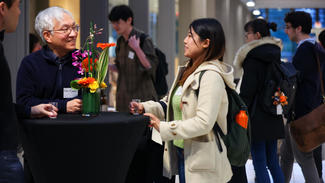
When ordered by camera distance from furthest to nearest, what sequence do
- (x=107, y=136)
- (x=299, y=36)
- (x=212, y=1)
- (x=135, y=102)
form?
(x=212, y=1) → (x=299, y=36) → (x=135, y=102) → (x=107, y=136)

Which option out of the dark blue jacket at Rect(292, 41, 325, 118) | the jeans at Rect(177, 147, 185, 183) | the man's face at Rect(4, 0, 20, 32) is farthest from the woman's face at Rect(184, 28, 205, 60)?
the dark blue jacket at Rect(292, 41, 325, 118)

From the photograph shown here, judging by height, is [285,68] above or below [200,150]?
above

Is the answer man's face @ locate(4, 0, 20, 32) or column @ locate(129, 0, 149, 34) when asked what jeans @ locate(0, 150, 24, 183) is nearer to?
man's face @ locate(4, 0, 20, 32)

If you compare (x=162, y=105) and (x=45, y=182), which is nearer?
(x=45, y=182)

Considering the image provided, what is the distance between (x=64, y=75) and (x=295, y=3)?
22575 millimetres

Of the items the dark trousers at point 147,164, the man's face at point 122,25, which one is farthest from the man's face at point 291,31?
the dark trousers at point 147,164

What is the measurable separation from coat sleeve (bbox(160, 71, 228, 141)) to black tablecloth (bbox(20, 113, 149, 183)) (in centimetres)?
22

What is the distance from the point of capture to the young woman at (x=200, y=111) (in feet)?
8.61

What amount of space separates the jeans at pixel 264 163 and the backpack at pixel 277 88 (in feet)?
1.07

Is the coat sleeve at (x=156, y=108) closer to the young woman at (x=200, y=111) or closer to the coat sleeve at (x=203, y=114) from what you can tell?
the young woman at (x=200, y=111)

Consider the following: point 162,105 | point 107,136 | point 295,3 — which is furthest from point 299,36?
point 295,3

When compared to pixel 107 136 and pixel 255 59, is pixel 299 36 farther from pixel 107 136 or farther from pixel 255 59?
pixel 107 136

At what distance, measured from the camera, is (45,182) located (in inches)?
108

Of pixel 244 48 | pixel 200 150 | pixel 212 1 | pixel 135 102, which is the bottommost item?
pixel 200 150
